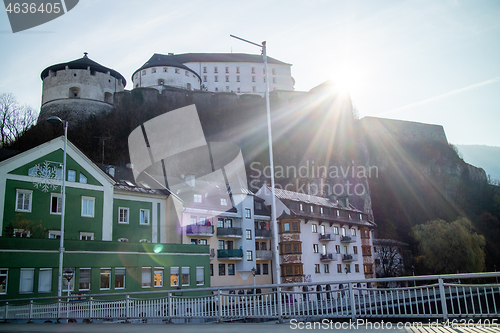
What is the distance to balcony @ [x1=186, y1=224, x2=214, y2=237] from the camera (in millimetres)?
40625

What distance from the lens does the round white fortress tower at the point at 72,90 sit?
2699 inches

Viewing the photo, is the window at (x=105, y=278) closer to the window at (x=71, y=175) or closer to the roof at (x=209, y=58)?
the window at (x=71, y=175)

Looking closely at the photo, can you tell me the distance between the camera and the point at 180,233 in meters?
39.5

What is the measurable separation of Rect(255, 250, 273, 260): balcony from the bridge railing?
3105 centimetres

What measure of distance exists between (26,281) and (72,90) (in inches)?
2039

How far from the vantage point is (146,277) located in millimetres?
29734

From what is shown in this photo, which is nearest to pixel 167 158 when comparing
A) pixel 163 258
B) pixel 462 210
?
pixel 163 258

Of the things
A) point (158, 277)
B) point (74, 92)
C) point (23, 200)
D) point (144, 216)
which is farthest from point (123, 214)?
point (74, 92)

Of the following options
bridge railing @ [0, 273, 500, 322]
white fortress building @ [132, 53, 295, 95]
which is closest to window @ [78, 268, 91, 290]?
bridge railing @ [0, 273, 500, 322]

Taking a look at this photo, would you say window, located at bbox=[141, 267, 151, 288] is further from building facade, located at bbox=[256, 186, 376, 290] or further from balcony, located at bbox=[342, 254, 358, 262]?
balcony, located at bbox=[342, 254, 358, 262]

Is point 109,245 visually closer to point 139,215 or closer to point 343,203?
point 139,215

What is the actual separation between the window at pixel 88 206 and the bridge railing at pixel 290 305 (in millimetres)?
14468

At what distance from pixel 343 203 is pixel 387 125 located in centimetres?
Answer: 5386

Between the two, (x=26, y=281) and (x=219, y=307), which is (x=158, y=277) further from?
(x=219, y=307)
